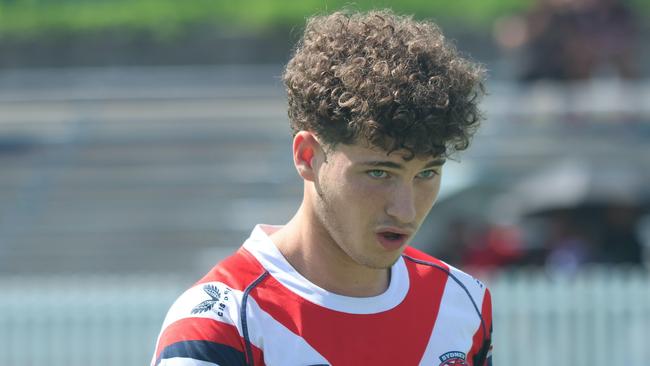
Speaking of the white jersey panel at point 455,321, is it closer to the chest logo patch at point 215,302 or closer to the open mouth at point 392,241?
the open mouth at point 392,241

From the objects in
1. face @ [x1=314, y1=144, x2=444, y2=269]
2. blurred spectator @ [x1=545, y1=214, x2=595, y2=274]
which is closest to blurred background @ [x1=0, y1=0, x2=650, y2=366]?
blurred spectator @ [x1=545, y1=214, x2=595, y2=274]

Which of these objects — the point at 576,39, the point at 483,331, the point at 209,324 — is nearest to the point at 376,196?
the point at 209,324

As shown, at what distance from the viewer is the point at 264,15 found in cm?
1190

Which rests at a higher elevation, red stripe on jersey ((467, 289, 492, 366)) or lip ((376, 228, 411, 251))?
lip ((376, 228, 411, 251))

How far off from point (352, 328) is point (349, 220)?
0.24 meters

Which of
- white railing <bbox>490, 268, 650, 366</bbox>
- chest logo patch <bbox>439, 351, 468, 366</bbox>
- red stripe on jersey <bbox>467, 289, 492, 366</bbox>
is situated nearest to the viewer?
chest logo patch <bbox>439, 351, 468, 366</bbox>

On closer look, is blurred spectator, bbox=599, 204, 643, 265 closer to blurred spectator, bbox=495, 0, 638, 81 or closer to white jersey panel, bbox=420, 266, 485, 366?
blurred spectator, bbox=495, 0, 638, 81

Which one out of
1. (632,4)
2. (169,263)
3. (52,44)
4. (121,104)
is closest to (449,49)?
(169,263)

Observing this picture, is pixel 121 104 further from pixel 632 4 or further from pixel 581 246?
pixel 632 4

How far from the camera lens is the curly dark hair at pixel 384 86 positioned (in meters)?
2.25

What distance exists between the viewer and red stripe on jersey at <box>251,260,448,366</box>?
2.36 metres

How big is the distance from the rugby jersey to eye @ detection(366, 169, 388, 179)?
0.29 meters

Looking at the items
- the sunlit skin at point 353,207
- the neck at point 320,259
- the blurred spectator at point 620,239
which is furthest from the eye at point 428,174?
the blurred spectator at point 620,239

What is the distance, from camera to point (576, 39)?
8.64 meters
